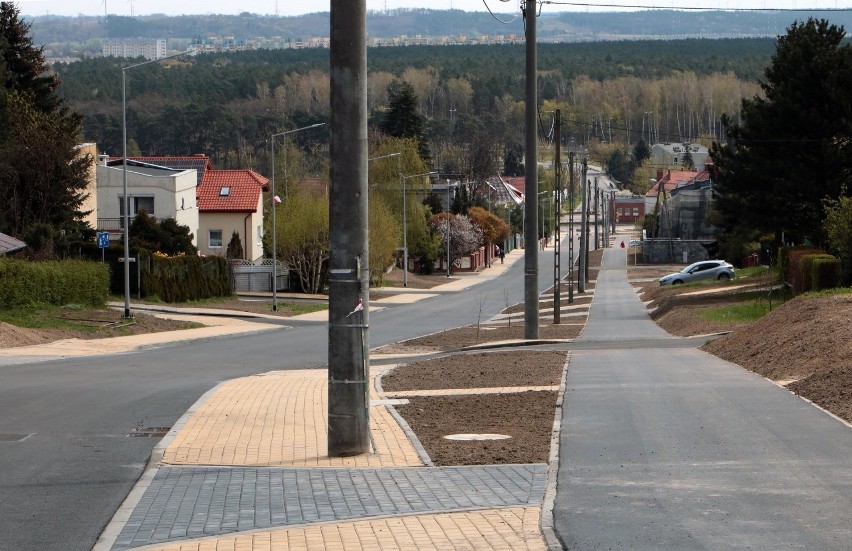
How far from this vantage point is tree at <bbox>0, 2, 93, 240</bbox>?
51316 millimetres

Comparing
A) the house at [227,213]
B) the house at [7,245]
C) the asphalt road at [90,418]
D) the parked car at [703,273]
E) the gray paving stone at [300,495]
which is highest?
the house at [227,213]

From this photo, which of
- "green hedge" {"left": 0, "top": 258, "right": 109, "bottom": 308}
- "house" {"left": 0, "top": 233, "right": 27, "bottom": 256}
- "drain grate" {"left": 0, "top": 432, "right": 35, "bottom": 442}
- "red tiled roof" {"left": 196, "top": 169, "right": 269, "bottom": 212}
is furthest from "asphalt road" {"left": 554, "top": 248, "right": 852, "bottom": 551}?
"red tiled roof" {"left": 196, "top": 169, "right": 269, "bottom": 212}

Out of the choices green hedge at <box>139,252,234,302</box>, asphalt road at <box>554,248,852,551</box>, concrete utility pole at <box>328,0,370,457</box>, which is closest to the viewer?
asphalt road at <box>554,248,852,551</box>

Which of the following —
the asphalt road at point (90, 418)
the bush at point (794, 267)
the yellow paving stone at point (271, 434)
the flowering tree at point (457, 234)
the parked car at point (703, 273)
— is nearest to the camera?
the asphalt road at point (90, 418)

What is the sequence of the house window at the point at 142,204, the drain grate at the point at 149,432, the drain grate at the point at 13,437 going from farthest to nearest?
the house window at the point at 142,204 → the drain grate at the point at 149,432 → the drain grate at the point at 13,437

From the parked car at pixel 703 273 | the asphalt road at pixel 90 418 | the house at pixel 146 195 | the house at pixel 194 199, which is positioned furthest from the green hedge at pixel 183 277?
A: the parked car at pixel 703 273

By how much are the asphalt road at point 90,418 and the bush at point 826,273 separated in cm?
1335

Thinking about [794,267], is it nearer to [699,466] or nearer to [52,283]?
[52,283]

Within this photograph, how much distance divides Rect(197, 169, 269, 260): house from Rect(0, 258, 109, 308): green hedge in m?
32.2

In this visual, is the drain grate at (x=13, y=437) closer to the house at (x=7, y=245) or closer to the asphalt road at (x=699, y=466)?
the asphalt road at (x=699, y=466)

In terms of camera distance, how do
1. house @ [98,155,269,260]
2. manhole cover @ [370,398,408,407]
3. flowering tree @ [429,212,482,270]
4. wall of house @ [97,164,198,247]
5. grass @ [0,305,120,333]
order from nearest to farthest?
manhole cover @ [370,398,408,407] < grass @ [0,305,120,333] < wall of house @ [97,164,198,247] < house @ [98,155,269,260] < flowering tree @ [429,212,482,270]

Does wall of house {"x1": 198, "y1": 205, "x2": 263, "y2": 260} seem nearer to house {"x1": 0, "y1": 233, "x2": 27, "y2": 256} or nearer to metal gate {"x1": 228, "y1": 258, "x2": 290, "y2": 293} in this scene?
metal gate {"x1": 228, "y1": 258, "x2": 290, "y2": 293}

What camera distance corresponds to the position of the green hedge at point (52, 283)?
3741cm

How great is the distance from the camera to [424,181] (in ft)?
297
